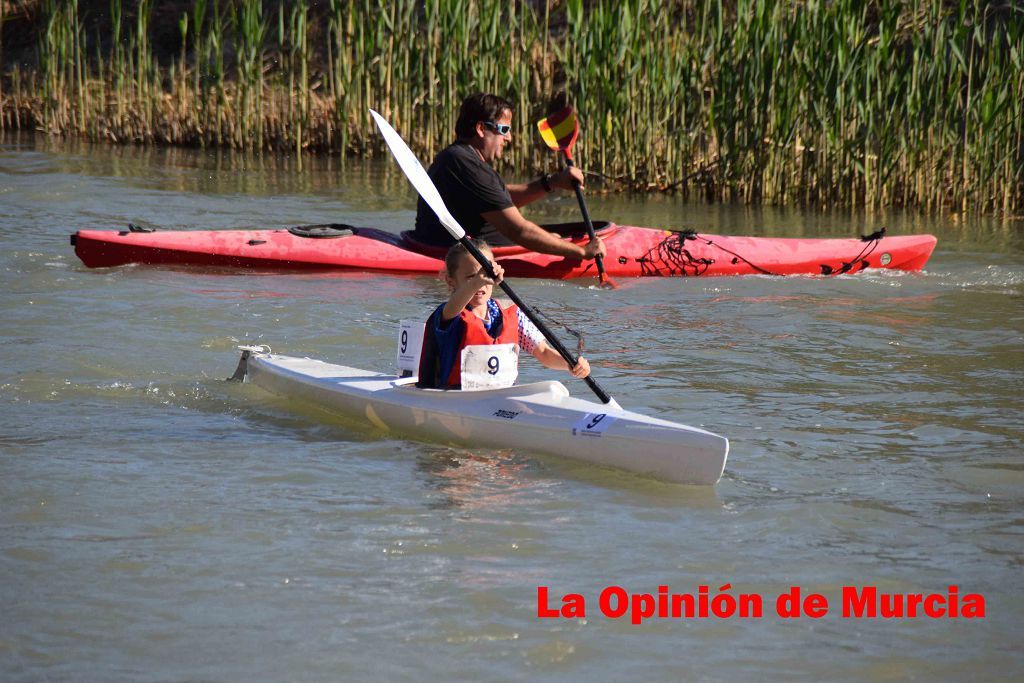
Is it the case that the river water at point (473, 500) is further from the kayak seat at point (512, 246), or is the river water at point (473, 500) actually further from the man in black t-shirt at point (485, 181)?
the man in black t-shirt at point (485, 181)

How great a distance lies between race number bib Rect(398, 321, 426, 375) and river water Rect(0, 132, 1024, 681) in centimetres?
31

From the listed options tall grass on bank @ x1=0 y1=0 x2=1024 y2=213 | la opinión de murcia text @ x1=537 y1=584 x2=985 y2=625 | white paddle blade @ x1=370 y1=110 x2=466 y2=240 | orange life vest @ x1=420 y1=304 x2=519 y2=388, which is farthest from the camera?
tall grass on bank @ x1=0 y1=0 x2=1024 y2=213

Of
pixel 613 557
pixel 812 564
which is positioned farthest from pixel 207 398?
pixel 812 564

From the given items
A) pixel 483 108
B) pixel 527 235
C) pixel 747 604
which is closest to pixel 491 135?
pixel 483 108

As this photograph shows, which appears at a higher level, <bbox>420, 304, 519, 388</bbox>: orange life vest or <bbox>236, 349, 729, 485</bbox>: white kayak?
<bbox>420, 304, 519, 388</bbox>: orange life vest

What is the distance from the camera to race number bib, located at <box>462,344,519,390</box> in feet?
13.9

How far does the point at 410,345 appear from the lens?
177 inches

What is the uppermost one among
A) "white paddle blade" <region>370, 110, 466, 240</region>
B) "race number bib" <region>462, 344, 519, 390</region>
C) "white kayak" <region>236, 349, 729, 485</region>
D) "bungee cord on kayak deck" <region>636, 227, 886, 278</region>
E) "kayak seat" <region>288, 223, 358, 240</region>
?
"white paddle blade" <region>370, 110, 466, 240</region>

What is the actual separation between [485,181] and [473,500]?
2855mm

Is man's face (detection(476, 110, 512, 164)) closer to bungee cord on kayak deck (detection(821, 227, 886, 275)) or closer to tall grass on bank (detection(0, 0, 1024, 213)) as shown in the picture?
tall grass on bank (detection(0, 0, 1024, 213))

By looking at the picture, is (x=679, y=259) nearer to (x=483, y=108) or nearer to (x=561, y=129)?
(x=561, y=129)

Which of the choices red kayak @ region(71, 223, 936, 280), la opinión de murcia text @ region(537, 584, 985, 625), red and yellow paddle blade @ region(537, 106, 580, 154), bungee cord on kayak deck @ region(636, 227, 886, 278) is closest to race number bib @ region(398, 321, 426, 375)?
la opinión de murcia text @ region(537, 584, 985, 625)

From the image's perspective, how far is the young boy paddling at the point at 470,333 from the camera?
13.4ft

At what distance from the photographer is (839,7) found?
30.5 ft
